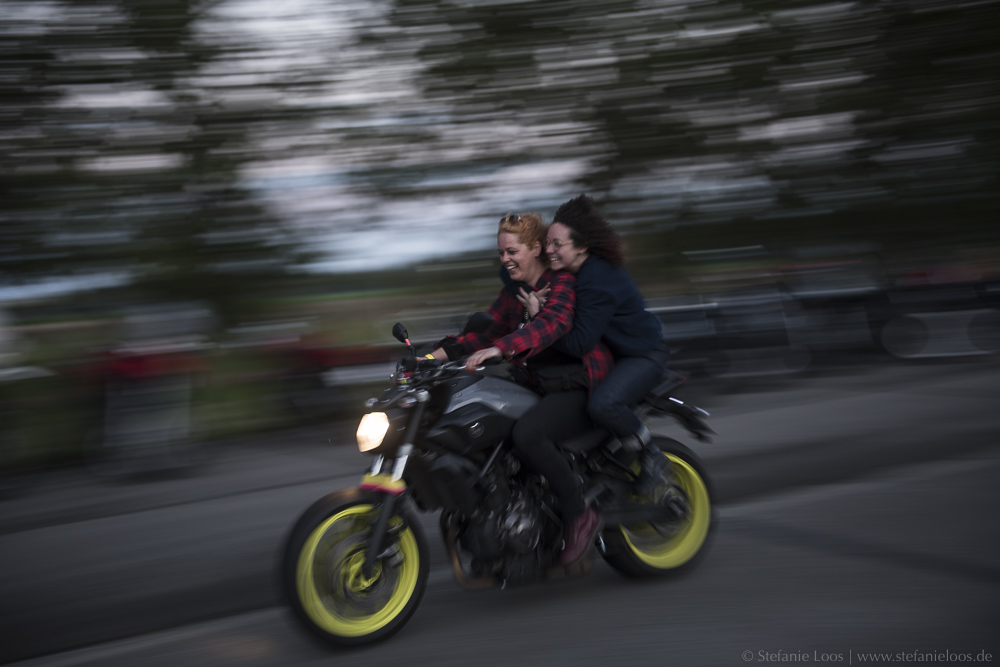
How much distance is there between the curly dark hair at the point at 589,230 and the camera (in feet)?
14.1

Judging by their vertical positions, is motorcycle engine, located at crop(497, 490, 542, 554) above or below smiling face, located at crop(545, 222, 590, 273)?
below

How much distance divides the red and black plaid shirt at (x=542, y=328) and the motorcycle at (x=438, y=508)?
0.27 m

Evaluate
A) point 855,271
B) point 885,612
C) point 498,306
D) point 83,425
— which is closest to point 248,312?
point 83,425

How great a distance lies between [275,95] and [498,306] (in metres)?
5.79

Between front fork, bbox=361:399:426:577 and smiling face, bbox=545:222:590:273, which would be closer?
front fork, bbox=361:399:426:577

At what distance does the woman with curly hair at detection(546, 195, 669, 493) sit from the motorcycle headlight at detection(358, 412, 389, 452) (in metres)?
0.97

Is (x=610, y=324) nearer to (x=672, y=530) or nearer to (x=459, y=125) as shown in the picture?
(x=672, y=530)

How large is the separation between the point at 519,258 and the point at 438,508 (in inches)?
49.2

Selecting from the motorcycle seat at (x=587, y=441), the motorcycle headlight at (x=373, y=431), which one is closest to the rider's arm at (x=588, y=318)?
the motorcycle seat at (x=587, y=441)

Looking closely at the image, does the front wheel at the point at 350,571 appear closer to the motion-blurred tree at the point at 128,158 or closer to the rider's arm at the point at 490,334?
the rider's arm at the point at 490,334

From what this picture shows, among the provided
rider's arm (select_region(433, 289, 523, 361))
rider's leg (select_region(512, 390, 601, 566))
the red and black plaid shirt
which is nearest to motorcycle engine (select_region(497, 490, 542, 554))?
rider's leg (select_region(512, 390, 601, 566))

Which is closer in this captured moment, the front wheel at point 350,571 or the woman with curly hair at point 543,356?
the front wheel at point 350,571

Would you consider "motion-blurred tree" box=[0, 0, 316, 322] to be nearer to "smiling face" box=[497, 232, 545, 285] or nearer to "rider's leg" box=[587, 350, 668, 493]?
"smiling face" box=[497, 232, 545, 285]

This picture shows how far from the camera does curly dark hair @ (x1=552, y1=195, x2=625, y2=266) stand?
14.1 feet
